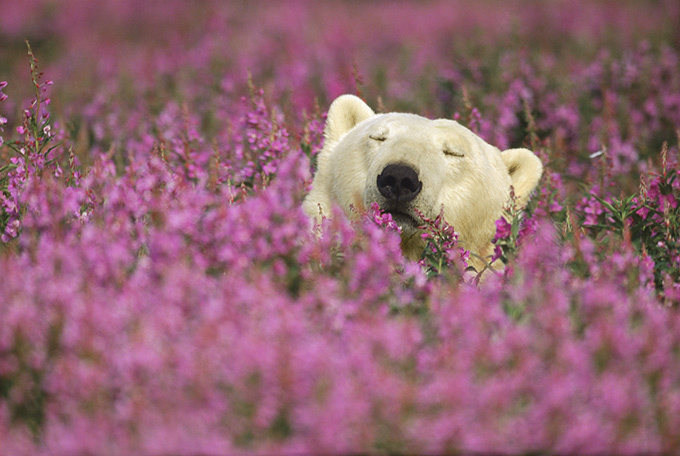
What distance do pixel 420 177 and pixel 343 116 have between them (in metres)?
1.00

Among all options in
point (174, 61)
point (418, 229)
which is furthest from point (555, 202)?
point (174, 61)

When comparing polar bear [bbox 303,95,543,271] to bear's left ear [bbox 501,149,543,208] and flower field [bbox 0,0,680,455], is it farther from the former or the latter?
→ flower field [bbox 0,0,680,455]

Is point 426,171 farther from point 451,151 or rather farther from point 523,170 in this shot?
point 523,170

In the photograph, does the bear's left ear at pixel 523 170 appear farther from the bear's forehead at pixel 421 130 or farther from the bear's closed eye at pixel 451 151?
the bear's closed eye at pixel 451 151

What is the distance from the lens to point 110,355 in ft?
6.55

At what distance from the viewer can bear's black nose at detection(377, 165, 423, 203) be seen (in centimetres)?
329

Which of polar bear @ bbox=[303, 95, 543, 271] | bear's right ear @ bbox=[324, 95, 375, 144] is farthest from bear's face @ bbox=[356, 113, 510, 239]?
bear's right ear @ bbox=[324, 95, 375, 144]

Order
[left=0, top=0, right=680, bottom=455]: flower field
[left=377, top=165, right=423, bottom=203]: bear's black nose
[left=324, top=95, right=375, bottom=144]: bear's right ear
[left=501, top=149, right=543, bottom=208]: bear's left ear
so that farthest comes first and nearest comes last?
[left=324, top=95, right=375, bottom=144]: bear's right ear
[left=501, top=149, right=543, bottom=208]: bear's left ear
[left=377, top=165, right=423, bottom=203]: bear's black nose
[left=0, top=0, right=680, bottom=455]: flower field

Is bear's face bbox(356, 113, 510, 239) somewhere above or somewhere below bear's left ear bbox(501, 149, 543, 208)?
above

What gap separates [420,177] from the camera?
3344 mm

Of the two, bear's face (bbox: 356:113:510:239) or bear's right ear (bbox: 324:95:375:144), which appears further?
bear's right ear (bbox: 324:95:375:144)

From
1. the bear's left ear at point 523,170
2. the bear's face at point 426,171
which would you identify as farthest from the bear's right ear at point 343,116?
the bear's left ear at point 523,170

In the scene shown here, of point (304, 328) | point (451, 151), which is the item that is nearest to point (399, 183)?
point (451, 151)

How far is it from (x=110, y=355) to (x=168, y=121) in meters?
4.01
